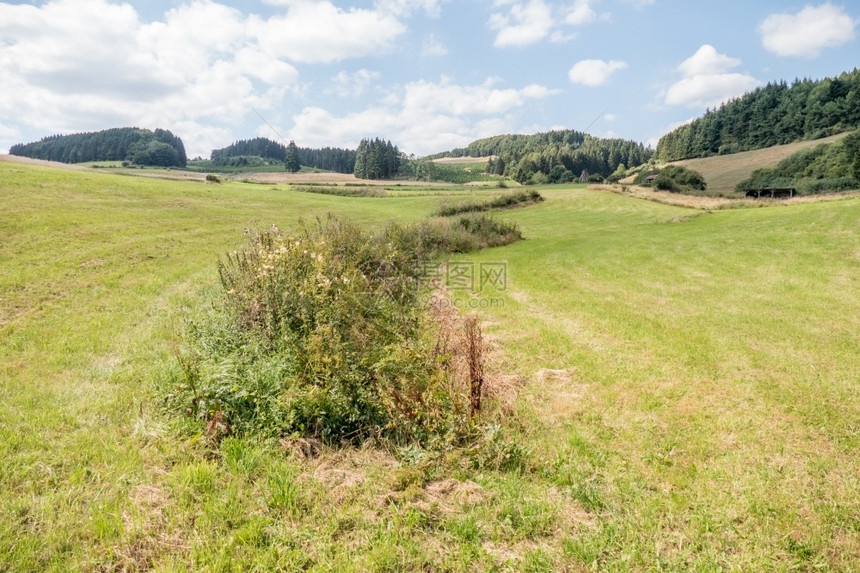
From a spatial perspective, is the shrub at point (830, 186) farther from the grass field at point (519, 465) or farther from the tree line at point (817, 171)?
the grass field at point (519, 465)

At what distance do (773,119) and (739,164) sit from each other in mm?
33010

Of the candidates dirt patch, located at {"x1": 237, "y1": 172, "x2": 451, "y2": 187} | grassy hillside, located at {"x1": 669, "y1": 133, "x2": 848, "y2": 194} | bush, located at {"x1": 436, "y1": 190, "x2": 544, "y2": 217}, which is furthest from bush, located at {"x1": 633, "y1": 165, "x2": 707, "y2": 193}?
dirt patch, located at {"x1": 237, "y1": 172, "x2": 451, "y2": 187}

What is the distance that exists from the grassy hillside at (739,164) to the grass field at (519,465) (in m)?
79.5

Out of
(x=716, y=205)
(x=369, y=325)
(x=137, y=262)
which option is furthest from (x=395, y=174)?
(x=369, y=325)

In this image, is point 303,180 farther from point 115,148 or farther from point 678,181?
point 115,148

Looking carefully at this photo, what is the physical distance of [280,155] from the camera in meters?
168

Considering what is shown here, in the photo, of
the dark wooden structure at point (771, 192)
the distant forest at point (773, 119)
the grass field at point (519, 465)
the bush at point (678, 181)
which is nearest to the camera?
the grass field at point (519, 465)

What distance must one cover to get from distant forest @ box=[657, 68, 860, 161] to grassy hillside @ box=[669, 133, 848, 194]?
8.52 metres

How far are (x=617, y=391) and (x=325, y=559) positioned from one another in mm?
5177

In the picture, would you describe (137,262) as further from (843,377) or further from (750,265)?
(750,265)

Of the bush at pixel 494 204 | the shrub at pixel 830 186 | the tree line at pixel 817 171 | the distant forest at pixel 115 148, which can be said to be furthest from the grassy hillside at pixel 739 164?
the distant forest at pixel 115 148

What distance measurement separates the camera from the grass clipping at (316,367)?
490cm

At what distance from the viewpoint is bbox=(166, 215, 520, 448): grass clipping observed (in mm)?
4902

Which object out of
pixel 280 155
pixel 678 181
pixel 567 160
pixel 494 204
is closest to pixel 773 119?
pixel 567 160
